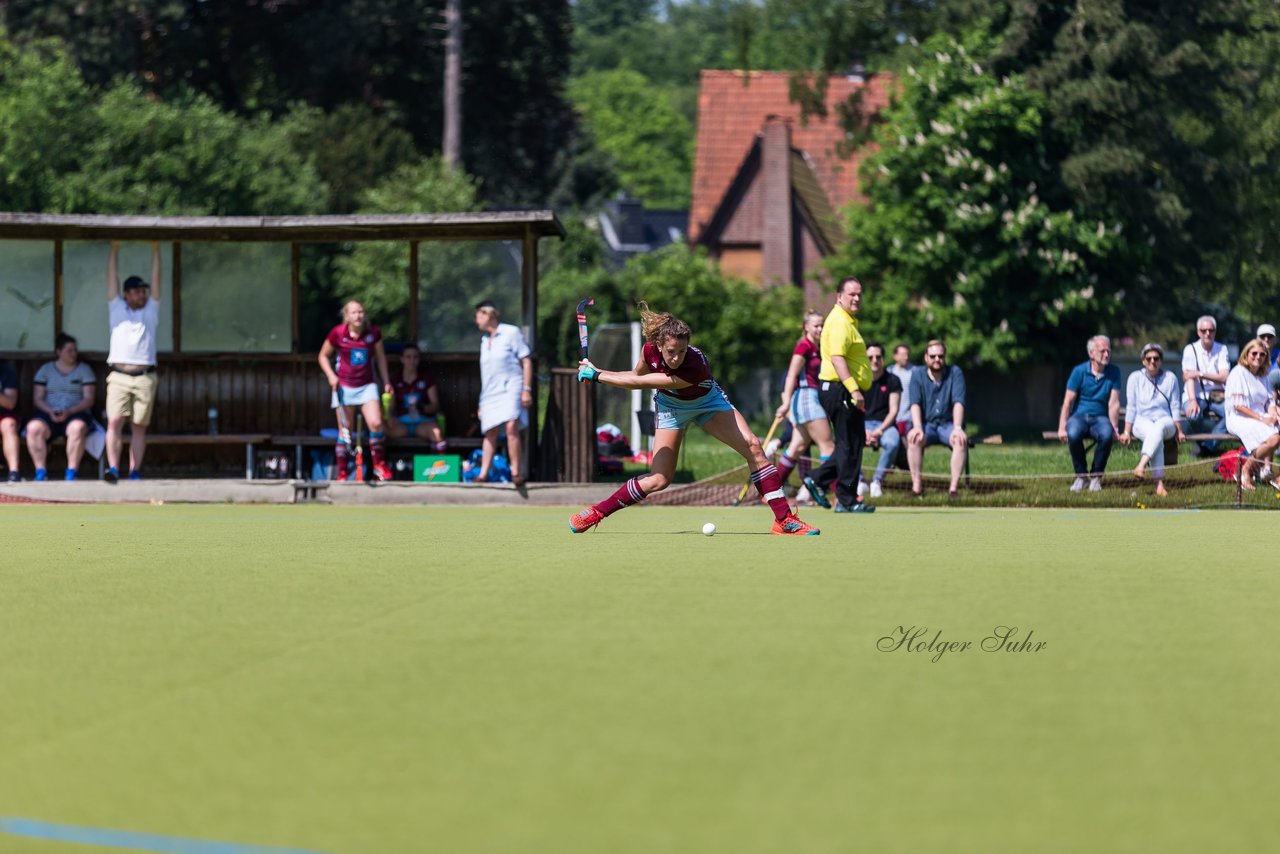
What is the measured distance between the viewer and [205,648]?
7.71 m

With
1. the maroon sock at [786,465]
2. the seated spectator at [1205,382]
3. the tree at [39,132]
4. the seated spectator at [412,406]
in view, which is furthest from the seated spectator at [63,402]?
the tree at [39,132]

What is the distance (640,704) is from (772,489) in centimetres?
748

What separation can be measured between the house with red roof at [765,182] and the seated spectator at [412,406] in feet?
121

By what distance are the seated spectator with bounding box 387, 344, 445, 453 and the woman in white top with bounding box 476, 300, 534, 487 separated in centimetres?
106

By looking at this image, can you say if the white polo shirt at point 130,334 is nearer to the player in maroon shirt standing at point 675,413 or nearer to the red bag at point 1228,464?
the player in maroon shirt standing at point 675,413

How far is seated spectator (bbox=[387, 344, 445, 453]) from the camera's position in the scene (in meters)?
21.4

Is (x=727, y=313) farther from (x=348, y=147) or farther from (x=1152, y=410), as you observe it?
(x=1152, y=410)

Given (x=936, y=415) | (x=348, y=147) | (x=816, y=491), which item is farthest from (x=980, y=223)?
(x=816, y=491)

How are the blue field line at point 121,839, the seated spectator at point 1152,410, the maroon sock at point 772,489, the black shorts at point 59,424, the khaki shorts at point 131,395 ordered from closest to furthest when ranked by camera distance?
the blue field line at point 121,839 < the maroon sock at point 772,489 < the seated spectator at point 1152,410 < the khaki shorts at point 131,395 < the black shorts at point 59,424

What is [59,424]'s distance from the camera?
21469 mm

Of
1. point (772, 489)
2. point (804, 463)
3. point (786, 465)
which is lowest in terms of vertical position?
point (804, 463)

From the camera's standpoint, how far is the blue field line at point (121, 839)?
15.1 ft

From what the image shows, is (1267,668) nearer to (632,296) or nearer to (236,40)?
(632,296)

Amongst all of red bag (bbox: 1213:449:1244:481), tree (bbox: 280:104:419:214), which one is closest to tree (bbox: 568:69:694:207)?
tree (bbox: 280:104:419:214)
